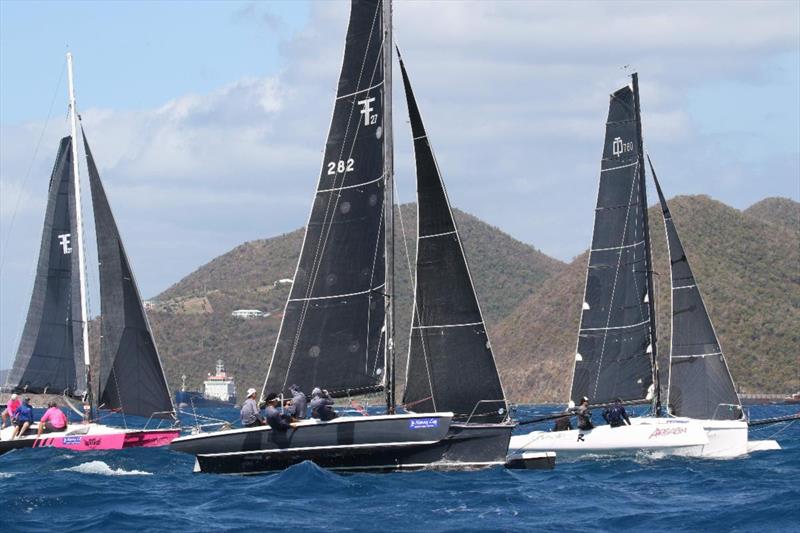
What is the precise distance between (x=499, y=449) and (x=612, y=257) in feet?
40.3

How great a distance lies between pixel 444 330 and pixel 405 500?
566cm

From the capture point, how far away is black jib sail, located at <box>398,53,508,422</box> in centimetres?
3116

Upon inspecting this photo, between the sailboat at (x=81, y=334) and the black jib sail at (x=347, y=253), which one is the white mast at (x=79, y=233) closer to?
the sailboat at (x=81, y=334)

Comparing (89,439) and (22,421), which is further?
(89,439)

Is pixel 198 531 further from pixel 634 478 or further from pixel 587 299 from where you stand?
pixel 587 299

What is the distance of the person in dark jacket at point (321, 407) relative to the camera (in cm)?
3019

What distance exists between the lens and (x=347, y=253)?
31.9 metres

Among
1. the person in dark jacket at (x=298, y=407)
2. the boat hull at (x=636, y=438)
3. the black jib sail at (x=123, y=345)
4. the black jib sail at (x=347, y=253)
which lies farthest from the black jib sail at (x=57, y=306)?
the boat hull at (x=636, y=438)

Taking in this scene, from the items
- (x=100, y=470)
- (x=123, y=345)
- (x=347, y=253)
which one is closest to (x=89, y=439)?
(x=123, y=345)

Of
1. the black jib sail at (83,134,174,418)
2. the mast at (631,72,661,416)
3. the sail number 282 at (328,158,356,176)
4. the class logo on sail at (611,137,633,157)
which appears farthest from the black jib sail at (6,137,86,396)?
the mast at (631,72,661,416)

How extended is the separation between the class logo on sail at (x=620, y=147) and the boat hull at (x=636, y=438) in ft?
26.1

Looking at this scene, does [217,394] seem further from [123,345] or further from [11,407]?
[123,345]

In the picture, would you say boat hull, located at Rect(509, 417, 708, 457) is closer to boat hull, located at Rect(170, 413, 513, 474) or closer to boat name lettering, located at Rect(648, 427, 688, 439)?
boat name lettering, located at Rect(648, 427, 688, 439)

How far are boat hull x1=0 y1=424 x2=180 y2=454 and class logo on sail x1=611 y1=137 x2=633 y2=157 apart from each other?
14.7m
